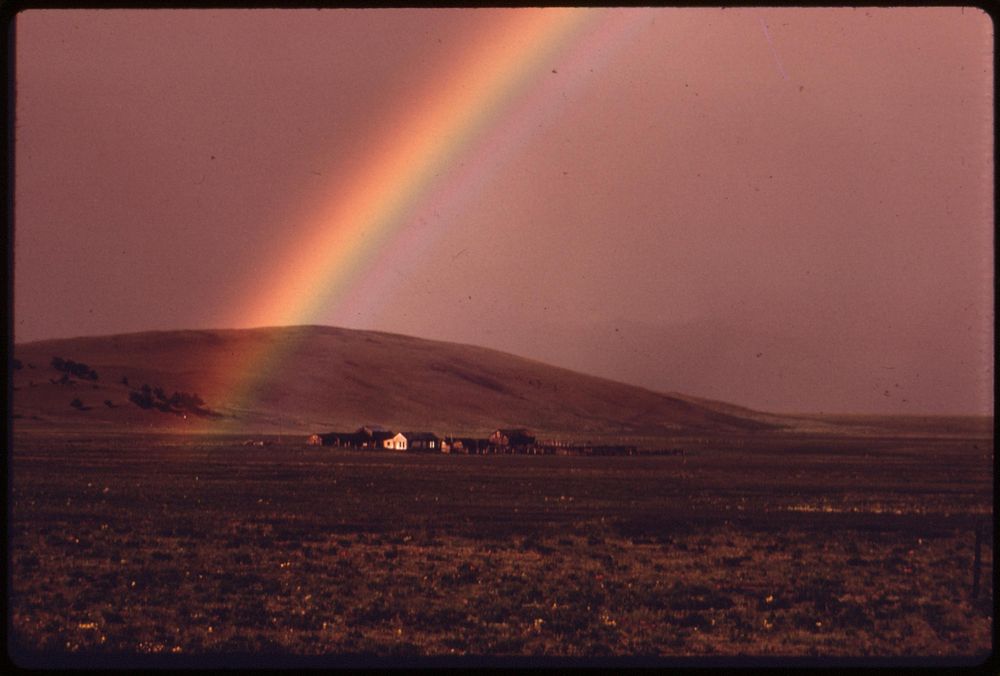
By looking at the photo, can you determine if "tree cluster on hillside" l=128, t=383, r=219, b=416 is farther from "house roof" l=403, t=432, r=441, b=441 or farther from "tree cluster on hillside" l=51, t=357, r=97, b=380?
"house roof" l=403, t=432, r=441, b=441

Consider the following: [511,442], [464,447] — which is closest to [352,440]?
[511,442]

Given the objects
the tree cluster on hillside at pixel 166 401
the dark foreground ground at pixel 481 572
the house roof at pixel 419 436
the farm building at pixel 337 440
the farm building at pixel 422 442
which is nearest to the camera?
the dark foreground ground at pixel 481 572

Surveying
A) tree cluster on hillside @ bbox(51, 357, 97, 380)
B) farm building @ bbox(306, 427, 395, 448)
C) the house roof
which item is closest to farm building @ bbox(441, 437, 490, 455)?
the house roof

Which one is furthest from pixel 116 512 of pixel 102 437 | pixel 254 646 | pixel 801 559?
pixel 102 437

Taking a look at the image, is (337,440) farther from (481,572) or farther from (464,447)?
(481,572)

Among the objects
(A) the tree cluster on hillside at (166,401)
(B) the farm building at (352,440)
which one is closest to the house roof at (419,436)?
(B) the farm building at (352,440)

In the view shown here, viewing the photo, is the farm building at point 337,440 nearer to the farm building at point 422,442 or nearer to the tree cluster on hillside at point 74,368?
the farm building at point 422,442
